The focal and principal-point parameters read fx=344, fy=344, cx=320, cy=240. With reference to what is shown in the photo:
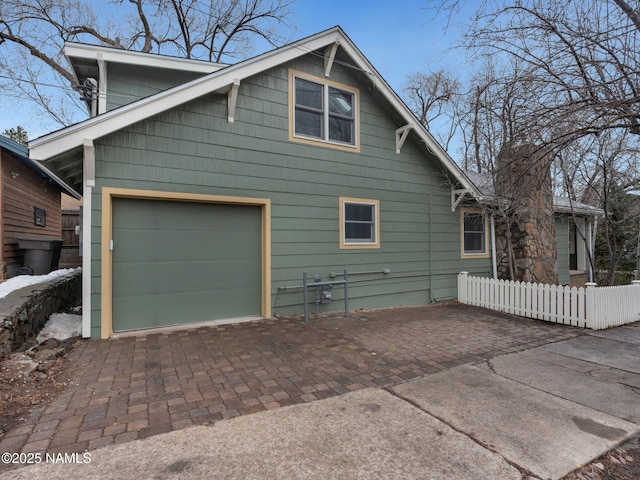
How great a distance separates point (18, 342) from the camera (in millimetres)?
4168

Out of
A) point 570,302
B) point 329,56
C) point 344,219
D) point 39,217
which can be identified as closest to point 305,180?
point 344,219

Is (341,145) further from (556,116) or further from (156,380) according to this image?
(156,380)

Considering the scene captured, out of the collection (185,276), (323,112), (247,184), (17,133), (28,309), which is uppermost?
(17,133)

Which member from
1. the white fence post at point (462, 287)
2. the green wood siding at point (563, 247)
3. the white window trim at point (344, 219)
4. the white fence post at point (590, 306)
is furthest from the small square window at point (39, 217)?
the green wood siding at point (563, 247)

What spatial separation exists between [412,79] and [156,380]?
894 inches

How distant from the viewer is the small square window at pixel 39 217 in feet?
33.4

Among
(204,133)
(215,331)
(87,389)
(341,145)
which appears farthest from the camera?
(341,145)

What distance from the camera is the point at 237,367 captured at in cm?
405

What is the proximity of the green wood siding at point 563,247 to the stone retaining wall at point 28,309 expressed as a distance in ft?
44.6

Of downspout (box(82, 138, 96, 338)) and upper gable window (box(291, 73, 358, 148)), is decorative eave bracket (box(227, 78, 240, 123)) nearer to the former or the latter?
upper gable window (box(291, 73, 358, 148))

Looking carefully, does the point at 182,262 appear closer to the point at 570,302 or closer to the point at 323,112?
the point at 323,112

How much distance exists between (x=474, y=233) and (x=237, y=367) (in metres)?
7.93

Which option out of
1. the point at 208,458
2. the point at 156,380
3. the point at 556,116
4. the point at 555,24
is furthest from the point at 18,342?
the point at 555,24

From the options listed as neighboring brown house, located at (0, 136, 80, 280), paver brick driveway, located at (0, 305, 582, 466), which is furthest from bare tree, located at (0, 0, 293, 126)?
paver brick driveway, located at (0, 305, 582, 466)
